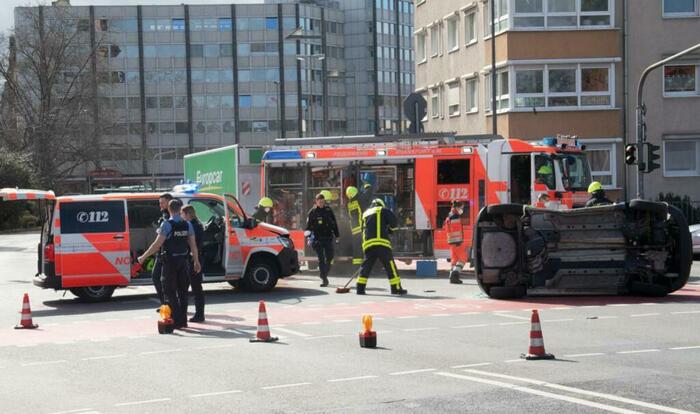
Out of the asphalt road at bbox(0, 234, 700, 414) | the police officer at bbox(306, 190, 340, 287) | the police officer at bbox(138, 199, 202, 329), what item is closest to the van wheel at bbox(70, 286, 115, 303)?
the asphalt road at bbox(0, 234, 700, 414)

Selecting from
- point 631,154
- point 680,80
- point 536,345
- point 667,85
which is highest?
point 680,80

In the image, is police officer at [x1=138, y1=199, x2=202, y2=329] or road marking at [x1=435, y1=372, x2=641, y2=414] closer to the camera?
road marking at [x1=435, y1=372, x2=641, y2=414]

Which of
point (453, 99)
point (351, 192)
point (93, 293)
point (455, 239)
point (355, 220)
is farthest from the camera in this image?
point (453, 99)

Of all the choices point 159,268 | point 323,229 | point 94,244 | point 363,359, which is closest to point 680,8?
point 323,229

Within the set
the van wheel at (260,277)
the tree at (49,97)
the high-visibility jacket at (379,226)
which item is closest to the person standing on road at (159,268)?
the van wheel at (260,277)

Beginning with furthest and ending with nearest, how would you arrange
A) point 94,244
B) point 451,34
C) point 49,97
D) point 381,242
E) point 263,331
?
1. point 49,97
2. point 451,34
3. point 381,242
4. point 94,244
5. point 263,331

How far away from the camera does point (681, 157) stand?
132ft

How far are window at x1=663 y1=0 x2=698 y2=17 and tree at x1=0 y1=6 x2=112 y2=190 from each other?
41.5 m

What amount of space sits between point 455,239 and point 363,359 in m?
10.6

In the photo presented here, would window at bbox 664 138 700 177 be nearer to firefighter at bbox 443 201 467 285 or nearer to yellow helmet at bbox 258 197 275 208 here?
firefighter at bbox 443 201 467 285

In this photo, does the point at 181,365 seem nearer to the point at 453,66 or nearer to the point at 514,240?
the point at 514,240

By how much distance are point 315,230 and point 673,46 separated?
23.0 metres

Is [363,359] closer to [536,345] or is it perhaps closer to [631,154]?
[536,345]

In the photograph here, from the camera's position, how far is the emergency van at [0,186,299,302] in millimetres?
17983
